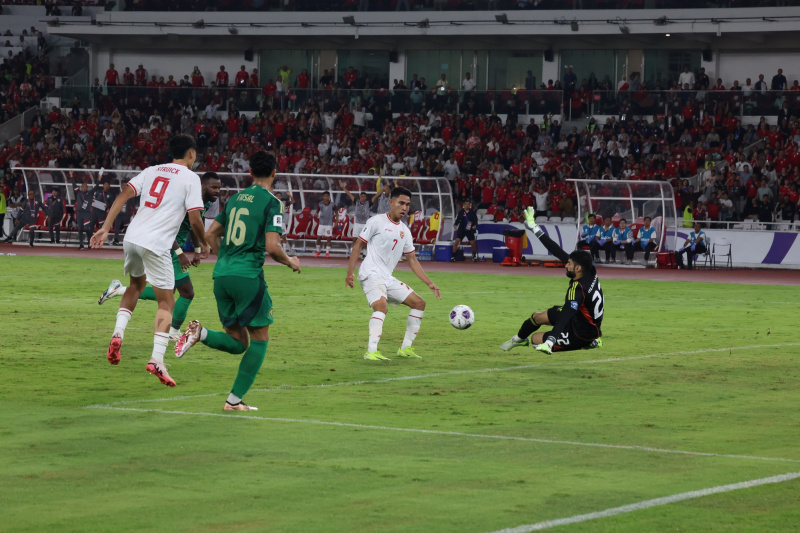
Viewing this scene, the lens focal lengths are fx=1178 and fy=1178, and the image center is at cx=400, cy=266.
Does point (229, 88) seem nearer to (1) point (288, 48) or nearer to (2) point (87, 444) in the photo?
(1) point (288, 48)

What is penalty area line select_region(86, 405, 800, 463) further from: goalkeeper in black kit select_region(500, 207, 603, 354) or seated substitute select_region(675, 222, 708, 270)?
seated substitute select_region(675, 222, 708, 270)

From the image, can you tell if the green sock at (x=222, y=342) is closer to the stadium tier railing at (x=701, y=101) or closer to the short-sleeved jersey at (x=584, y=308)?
the short-sleeved jersey at (x=584, y=308)

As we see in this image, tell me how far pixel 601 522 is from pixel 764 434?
324cm

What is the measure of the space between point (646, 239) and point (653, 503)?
29181 millimetres

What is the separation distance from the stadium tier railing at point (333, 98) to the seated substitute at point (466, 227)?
893 cm

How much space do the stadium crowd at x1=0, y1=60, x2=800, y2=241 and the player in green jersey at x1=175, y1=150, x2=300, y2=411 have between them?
92.8 ft

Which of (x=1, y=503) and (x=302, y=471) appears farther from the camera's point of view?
(x=302, y=471)

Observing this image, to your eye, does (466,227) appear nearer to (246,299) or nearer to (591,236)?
(591,236)

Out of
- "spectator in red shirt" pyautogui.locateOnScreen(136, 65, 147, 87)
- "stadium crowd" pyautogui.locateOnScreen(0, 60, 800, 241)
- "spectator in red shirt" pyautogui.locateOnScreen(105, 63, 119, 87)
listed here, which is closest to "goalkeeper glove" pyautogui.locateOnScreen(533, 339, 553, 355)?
"stadium crowd" pyautogui.locateOnScreen(0, 60, 800, 241)

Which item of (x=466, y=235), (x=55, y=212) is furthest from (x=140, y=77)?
(x=466, y=235)

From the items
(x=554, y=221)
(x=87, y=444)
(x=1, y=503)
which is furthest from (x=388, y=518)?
(x=554, y=221)

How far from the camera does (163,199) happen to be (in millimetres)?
11297

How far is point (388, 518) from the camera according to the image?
19.9ft

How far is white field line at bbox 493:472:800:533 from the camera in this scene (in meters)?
5.89
